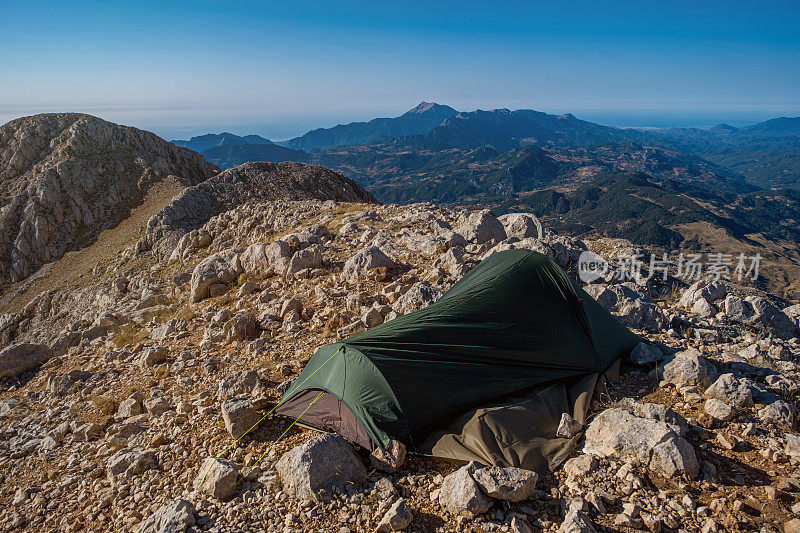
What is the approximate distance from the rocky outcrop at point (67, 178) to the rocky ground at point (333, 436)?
104 feet

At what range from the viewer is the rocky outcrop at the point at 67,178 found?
123 ft

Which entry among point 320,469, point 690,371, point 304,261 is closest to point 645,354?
point 690,371

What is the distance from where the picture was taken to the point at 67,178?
40.8 m

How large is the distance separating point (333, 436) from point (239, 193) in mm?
35610

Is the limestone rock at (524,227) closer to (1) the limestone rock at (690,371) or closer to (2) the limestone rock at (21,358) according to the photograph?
(1) the limestone rock at (690,371)

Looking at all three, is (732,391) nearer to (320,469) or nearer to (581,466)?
(581,466)

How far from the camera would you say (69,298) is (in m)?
28.9

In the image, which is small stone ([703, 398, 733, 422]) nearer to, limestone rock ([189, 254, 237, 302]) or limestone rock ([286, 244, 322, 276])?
limestone rock ([286, 244, 322, 276])

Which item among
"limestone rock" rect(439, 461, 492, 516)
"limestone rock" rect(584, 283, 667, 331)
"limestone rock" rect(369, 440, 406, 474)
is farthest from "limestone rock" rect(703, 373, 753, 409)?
"limestone rock" rect(369, 440, 406, 474)

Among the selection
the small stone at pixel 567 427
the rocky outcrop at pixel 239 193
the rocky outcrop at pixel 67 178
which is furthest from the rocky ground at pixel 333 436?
the rocky outcrop at pixel 67 178

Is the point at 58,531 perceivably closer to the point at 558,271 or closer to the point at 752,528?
the point at 752,528

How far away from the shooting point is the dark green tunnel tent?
6430mm

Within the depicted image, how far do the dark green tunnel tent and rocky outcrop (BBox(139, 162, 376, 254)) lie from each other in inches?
982

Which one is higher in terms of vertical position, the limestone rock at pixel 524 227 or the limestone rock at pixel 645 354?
the limestone rock at pixel 524 227
